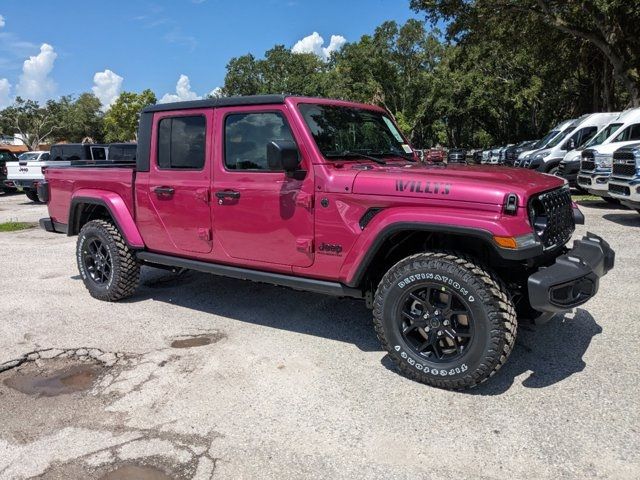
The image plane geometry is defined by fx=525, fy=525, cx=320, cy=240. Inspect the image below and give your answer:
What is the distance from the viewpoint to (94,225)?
544 centimetres

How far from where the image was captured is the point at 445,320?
3379 millimetres

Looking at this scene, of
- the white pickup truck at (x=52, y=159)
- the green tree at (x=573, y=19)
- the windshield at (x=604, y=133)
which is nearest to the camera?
the windshield at (x=604, y=133)

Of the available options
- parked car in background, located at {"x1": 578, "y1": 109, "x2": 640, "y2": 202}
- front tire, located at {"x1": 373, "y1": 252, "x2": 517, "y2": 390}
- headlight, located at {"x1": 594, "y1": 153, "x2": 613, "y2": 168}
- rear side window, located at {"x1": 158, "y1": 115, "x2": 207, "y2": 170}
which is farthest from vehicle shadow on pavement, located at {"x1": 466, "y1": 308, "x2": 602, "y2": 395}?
headlight, located at {"x1": 594, "y1": 153, "x2": 613, "y2": 168}

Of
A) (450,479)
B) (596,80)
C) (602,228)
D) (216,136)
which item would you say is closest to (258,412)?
(450,479)

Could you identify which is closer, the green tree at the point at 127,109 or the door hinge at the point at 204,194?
the door hinge at the point at 204,194

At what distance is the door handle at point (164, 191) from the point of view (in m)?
4.68

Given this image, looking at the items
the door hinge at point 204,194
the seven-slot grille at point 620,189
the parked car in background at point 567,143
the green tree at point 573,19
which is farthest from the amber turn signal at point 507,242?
the green tree at point 573,19

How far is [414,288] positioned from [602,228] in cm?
676

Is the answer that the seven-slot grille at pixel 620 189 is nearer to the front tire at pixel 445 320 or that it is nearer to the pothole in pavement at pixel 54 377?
the front tire at pixel 445 320

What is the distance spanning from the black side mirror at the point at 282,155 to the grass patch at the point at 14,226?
32.3 feet

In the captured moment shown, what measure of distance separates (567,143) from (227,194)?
14.7m

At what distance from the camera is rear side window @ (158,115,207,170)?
4.55m

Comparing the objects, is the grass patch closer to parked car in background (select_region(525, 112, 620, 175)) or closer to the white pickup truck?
the white pickup truck

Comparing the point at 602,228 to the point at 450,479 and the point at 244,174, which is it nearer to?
the point at 244,174
